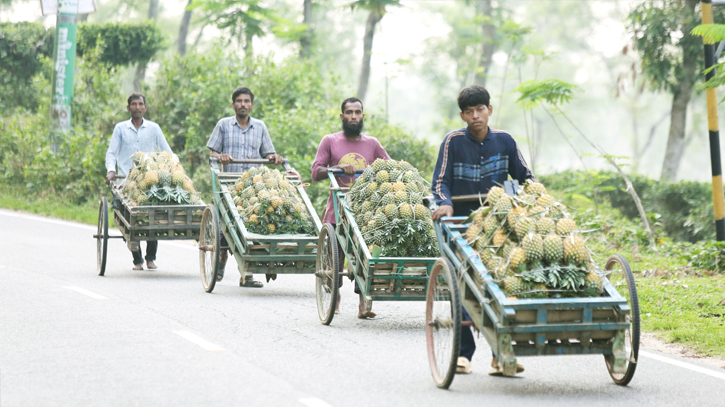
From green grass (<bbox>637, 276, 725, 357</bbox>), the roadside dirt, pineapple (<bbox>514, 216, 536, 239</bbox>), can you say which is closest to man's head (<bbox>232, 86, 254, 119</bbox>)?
green grass (<bbox>637, 276, 725, 357</bbox>)

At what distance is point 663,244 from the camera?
1565cm

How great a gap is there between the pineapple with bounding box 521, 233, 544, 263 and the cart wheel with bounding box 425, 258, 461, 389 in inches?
20.3

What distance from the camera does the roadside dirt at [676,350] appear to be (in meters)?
7.75

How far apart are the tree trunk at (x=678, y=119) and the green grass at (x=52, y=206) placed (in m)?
13.3

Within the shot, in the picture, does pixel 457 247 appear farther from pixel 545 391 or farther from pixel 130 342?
pixel 130 342

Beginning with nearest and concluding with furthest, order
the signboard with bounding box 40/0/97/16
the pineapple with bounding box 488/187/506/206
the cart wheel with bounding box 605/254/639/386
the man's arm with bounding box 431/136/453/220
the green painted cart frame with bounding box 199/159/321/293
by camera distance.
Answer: the cart wheel with bounding box 605/254/639/386 < the pineapple with bounding box 488/187/506/206 < the man's arm with bounding box 431/136/453/220 < the green painted cart frame with bounding box 199/159/321/293 < the signboard with bounding box 40/0/97/16

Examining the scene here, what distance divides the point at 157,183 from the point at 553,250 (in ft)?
23.5

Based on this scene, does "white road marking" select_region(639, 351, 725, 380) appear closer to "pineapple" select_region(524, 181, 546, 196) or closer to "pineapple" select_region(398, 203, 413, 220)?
"pineapple" select_region(524, 181, 546, 196)

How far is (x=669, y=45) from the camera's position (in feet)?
→ 73.8

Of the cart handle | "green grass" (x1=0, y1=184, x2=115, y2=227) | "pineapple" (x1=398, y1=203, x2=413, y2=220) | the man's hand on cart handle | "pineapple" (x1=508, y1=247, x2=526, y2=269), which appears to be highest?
the cart handle

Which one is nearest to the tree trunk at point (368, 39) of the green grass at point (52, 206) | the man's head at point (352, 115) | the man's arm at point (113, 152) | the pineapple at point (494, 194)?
the green grass at point (52, 206)

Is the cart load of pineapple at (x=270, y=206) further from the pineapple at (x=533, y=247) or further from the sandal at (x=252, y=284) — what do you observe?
the pineapple at (x=533, y=247)

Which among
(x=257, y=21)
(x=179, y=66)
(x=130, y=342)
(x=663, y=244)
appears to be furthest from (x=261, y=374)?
(x=257, y=21)

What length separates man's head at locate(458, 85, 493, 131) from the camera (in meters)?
6.90
